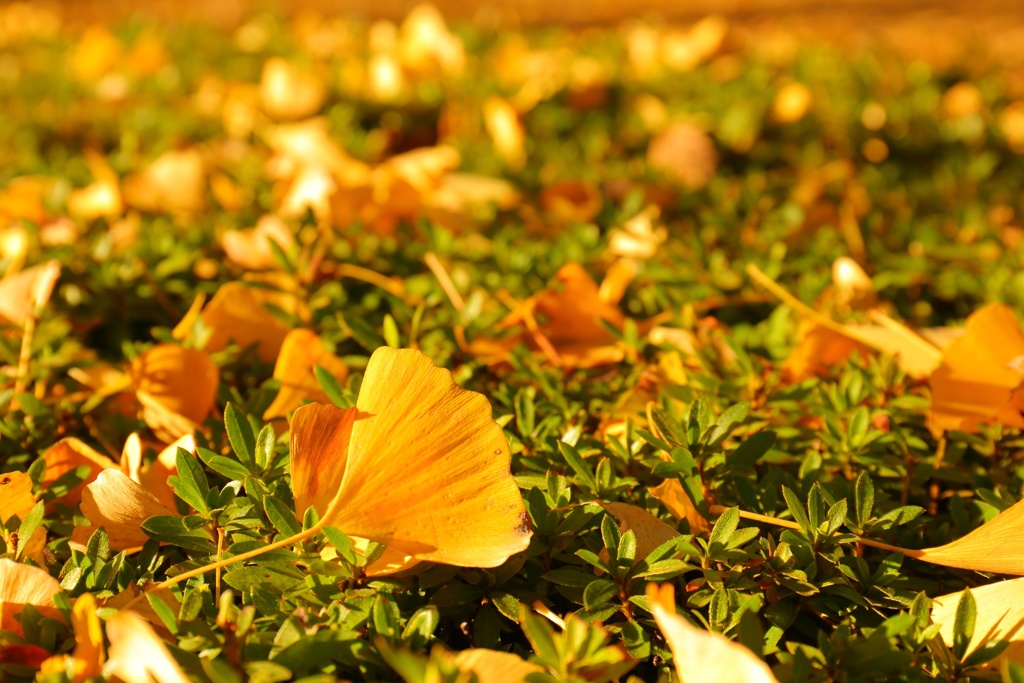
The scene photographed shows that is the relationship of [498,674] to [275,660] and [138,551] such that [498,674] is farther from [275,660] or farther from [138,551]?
[138,551]

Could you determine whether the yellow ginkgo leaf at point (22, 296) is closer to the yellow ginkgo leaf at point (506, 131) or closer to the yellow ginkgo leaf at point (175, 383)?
the yellow ginkgo leaf at point (175, 383)

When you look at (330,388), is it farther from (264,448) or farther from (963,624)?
(963,624)

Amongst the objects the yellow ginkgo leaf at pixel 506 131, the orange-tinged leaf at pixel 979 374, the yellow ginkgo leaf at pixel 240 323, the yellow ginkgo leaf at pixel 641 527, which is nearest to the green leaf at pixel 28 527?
the yellow ginkgo leaf at pixel 240 323

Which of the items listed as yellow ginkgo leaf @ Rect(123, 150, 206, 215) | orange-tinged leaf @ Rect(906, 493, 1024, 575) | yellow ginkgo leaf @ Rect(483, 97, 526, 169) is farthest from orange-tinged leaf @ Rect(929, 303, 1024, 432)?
yellow ginkgo leaf @ Rect(123, 150, 206, 215)

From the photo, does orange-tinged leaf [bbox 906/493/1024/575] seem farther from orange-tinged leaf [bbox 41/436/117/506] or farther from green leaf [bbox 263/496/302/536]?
orange-tinged leaf [bbox 41/436/117/506]

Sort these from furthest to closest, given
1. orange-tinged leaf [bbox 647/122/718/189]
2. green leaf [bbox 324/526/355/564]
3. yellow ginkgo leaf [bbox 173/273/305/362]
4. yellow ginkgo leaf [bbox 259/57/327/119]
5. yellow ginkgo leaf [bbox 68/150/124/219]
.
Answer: yellow ginkgo leaf [bbox 259/57/327/119]
orange-tinged leaf [bbox 647/122/718/189]
yellow ginkgo leaf [bbox 68/150/124/219]
yellow ginkgo leaf [bbox 173/273/305/362]
green leaf [bbox 324/526/355/564]

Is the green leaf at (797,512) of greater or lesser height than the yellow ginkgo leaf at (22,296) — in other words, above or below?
below
